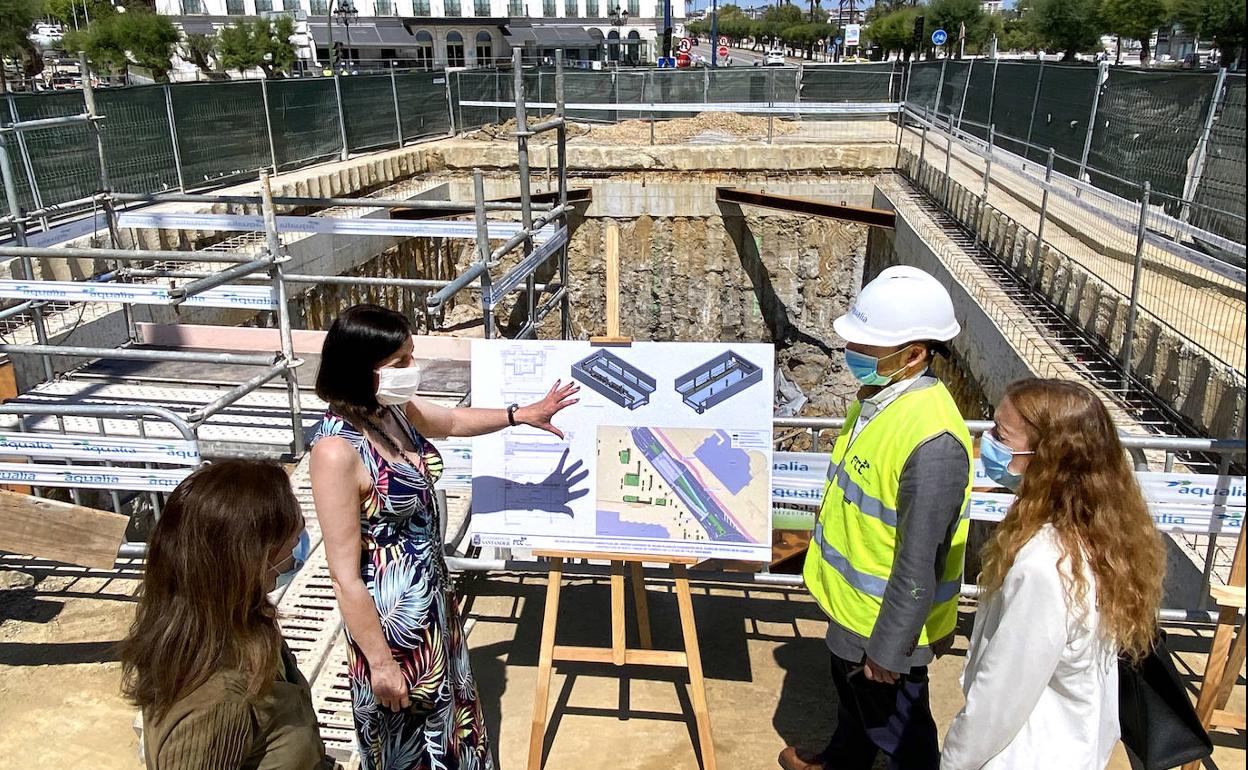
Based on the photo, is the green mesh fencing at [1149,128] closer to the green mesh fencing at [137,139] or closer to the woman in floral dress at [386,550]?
the woman in floral dress at [386,550]

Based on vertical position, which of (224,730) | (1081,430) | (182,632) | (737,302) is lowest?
(737,302)

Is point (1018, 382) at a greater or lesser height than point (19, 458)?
greater

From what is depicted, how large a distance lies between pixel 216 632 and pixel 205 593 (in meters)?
0.09

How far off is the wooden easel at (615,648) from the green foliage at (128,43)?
162 ft

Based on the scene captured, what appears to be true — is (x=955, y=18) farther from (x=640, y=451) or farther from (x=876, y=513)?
(x=876, y=513)

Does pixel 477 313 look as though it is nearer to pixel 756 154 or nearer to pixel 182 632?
pixel 756 154

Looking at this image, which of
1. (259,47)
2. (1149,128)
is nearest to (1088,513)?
(1149,128)

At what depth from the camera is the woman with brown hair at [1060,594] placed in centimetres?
205

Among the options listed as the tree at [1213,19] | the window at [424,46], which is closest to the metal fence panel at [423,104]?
the tree at [1213,19]

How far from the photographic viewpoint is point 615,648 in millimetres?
3654

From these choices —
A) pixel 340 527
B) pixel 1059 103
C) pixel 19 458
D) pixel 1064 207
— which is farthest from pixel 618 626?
pixel 1059 103

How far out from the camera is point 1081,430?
84.3 inches

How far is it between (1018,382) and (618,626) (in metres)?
1.99

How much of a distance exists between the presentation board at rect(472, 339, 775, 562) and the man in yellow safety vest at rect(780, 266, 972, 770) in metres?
0.57
